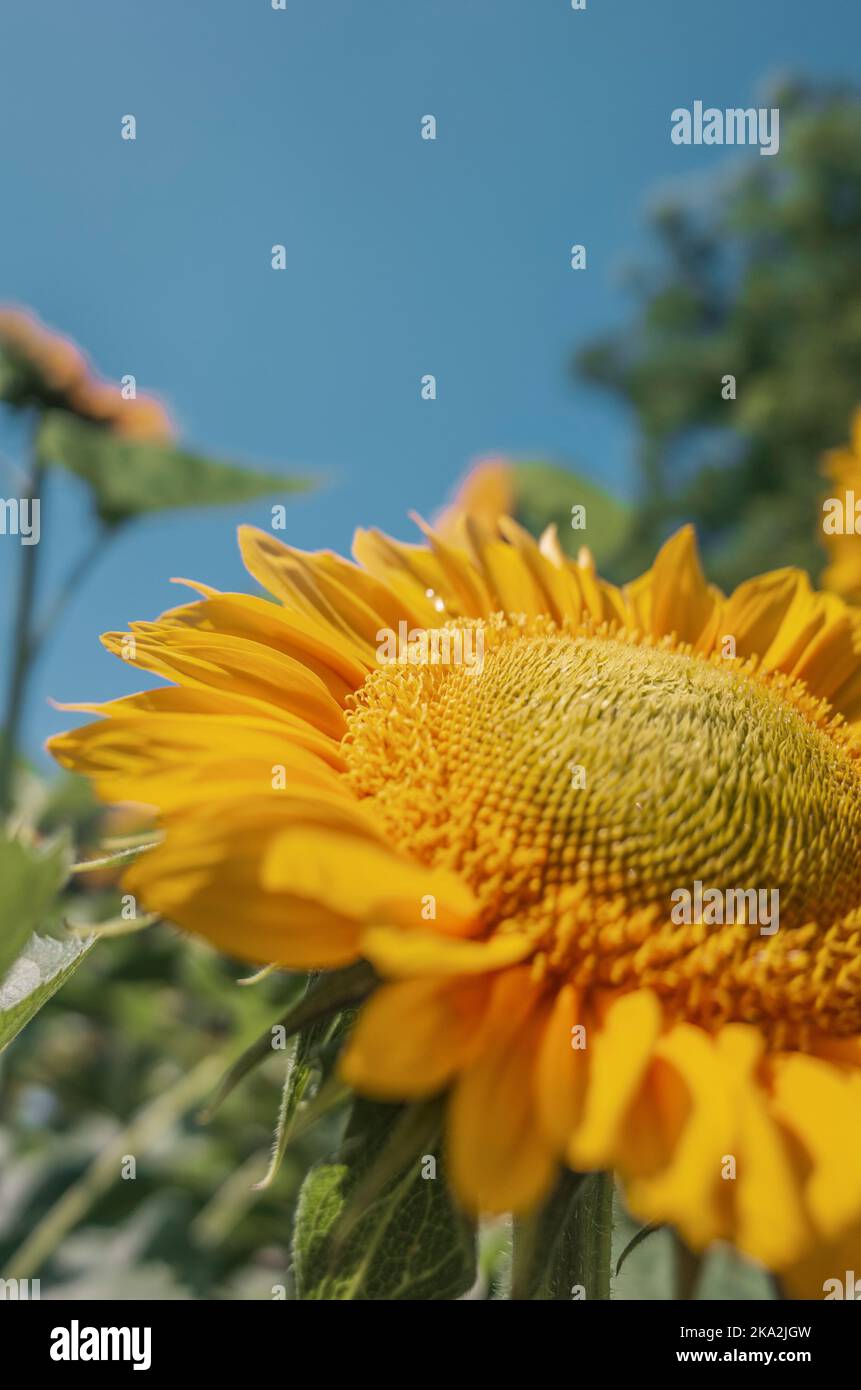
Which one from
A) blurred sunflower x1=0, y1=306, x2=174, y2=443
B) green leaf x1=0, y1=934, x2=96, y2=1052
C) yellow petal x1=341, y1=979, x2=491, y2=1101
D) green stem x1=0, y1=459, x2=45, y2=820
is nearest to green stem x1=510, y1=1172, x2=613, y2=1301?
yellow petal x1=341, y1=979, x2=491, y2=1101

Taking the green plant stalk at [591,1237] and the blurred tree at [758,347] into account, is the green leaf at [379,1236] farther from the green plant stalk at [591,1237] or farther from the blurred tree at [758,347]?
the blurred tree at [758,347]

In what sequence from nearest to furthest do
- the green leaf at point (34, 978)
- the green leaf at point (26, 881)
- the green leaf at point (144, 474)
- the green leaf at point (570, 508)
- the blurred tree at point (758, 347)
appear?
the green leaf at point (26, 881)
the green leaf at point (34, 978)
the green leaf at point (144, 474)
the green leaf at point (570, 508)
the blurred tree at point (758, 347)

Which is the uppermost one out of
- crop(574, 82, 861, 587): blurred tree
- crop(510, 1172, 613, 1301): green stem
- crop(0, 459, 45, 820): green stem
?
crop(574, 82, 861, 587): blurred tree

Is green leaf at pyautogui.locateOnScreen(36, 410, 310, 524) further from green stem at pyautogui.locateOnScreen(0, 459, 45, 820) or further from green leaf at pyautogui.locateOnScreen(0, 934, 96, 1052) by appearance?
green leaf at pyautogui.locateOnScreen(0, 934, 96, 1052)

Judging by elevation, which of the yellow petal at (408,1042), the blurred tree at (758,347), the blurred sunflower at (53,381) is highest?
the blurred tree at (758,347)

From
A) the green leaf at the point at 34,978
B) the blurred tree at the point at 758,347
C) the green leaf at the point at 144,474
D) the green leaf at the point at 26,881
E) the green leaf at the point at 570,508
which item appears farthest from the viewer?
the blurred tree at the point at 758,347

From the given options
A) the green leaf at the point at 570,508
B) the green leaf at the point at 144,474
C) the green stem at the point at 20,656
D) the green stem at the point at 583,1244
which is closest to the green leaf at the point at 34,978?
the green stem at the point at 583,1244
